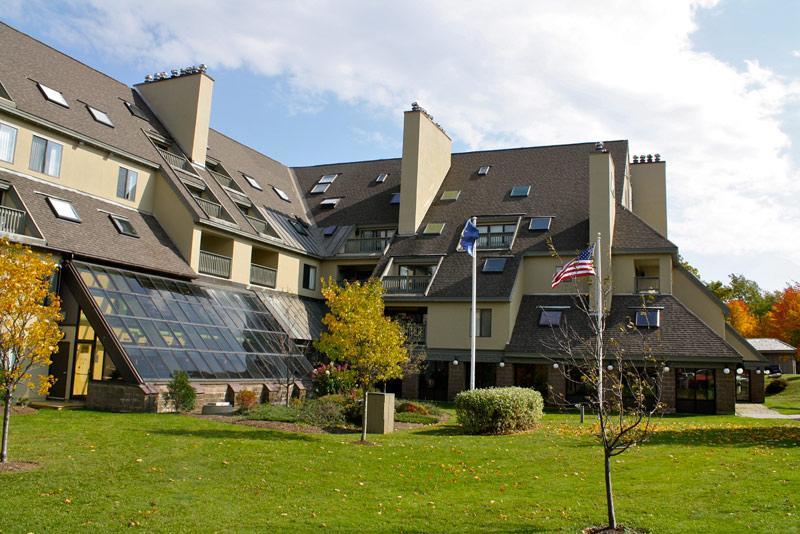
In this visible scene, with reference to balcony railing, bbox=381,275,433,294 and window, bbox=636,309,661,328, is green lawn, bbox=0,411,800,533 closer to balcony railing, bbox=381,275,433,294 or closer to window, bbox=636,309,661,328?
window, bbox=636,309,661,328

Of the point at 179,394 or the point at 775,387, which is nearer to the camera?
the point at 179,394

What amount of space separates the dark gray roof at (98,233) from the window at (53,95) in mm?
3876

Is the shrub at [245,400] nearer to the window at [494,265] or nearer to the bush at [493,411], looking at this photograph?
the bush at [493,411]

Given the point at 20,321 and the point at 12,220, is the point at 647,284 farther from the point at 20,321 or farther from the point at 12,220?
the point at 20,321

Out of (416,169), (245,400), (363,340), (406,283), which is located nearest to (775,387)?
(406,283)

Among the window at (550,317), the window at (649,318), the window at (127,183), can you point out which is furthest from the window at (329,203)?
the window at (649,318)

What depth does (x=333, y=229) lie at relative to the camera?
128 feet

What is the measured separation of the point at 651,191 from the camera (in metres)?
40.3

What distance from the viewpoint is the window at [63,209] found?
23.4m

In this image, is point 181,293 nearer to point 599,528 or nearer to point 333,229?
point 333,229

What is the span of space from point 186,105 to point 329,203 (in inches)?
432

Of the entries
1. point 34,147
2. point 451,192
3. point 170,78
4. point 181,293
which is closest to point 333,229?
point 451,192

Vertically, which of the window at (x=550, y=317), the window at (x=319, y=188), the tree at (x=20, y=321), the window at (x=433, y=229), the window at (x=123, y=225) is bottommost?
the tree at (x=20, y=321)

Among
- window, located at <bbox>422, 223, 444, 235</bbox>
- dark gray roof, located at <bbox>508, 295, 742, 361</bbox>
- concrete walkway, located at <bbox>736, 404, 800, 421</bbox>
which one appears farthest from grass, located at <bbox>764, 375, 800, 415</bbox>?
window, located at <bbox>422, 223, 444, 235</bbox>
